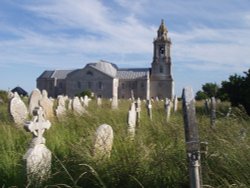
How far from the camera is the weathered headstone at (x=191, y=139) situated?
3.46 m

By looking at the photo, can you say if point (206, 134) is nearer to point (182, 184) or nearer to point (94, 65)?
point (182, 184)

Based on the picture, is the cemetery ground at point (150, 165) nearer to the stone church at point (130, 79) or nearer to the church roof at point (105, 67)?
the stone church at point (130, 79)

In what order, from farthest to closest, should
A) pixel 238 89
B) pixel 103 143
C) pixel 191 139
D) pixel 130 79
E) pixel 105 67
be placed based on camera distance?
pixel 105 67
pixel 130 79
pixel 238 89
pixel 103 143
pixel 191 139

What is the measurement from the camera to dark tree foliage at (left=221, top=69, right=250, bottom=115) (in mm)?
19073

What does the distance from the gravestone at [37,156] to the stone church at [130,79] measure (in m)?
97.5

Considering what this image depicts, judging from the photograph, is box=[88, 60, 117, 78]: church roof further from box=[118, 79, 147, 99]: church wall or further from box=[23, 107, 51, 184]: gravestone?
box=[23, 107, 51, 184]: gravestone

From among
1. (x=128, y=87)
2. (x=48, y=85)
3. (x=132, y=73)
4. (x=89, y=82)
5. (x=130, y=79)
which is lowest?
(x=128, y=87)

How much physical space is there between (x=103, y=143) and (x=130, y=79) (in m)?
103

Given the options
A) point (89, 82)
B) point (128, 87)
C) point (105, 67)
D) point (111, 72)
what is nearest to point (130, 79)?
point (128, 87)

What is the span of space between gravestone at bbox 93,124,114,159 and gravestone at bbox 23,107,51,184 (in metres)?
0.57

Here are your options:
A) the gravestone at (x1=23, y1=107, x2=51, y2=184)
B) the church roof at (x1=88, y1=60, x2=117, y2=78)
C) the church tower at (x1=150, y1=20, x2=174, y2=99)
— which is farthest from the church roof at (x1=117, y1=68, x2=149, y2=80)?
the gravestone at (x1=23, y1=107, x2=51, y2=184)

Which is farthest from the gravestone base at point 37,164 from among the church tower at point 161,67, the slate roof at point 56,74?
the slate roof at point 56,74

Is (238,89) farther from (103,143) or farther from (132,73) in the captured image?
(132,73)

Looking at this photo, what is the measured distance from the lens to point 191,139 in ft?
11.5
